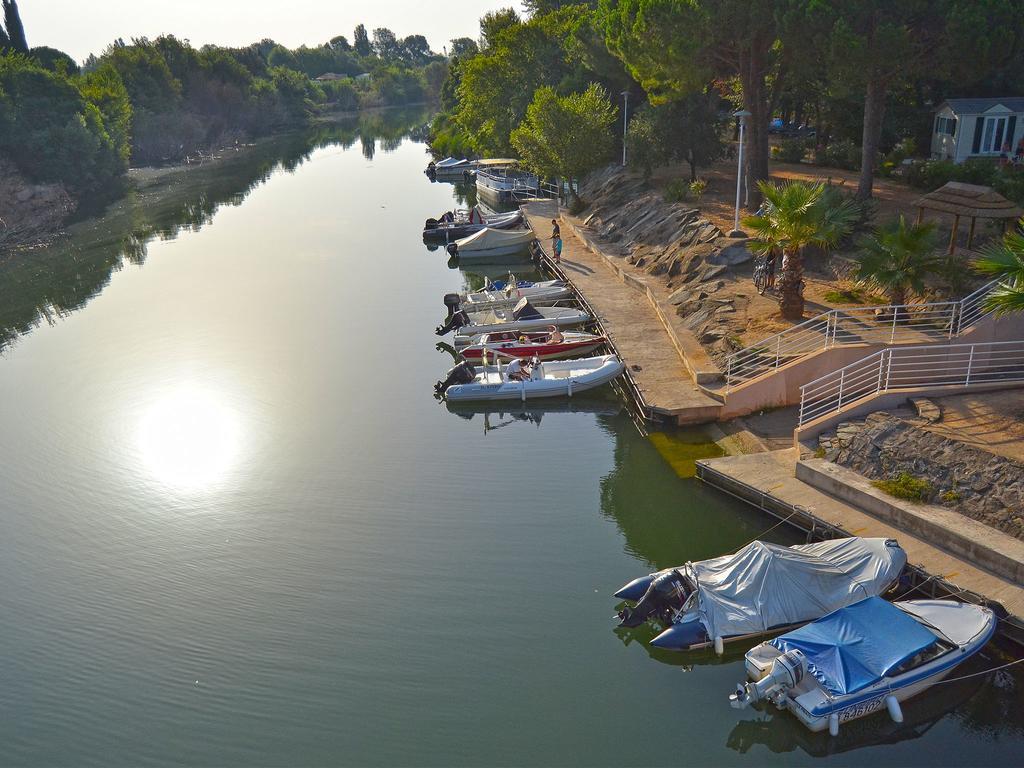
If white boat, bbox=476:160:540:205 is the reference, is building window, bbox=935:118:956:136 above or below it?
above

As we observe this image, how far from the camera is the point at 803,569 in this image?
49.6 feet

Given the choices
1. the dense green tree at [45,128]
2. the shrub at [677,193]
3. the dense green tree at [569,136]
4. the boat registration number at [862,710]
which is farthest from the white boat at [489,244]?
the dense green tree at [45,128]

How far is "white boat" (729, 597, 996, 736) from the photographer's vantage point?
13062 mm

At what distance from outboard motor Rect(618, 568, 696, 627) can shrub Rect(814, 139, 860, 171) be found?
110ft

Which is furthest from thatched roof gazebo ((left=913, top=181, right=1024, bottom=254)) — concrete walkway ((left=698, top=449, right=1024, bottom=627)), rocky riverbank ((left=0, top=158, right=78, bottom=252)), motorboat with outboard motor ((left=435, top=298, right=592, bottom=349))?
rocky riverbank ((left=0, top=158, right=78, bottom=252))

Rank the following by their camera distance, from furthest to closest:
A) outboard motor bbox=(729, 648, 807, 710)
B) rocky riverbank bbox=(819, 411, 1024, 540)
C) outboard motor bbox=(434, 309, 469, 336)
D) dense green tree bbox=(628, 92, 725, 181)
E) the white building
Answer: dense green tree bbox=(628, 92, 725, 181), the white building, outboard motor bbox=(434, 309, 469, 336), rocky riverbank bbox=(819, 411, 1024, 540), outboard motor bbox=(729, 648, 807, 710)

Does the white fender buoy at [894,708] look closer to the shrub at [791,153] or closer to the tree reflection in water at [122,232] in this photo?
the tree reflection in water at [122,232]

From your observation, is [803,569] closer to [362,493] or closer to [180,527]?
[362,493]

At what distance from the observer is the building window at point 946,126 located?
40500 mm

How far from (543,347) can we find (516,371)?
8.55 ft

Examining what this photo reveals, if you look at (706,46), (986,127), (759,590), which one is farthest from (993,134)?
(759,590)

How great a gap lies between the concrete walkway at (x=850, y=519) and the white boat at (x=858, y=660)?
2.50 feet

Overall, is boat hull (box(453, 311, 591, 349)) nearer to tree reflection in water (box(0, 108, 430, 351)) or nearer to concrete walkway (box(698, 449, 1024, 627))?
Answer: concrete walkway (box(698, 449, 1024, 627))

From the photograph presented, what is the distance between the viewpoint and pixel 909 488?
1689 centimetres
